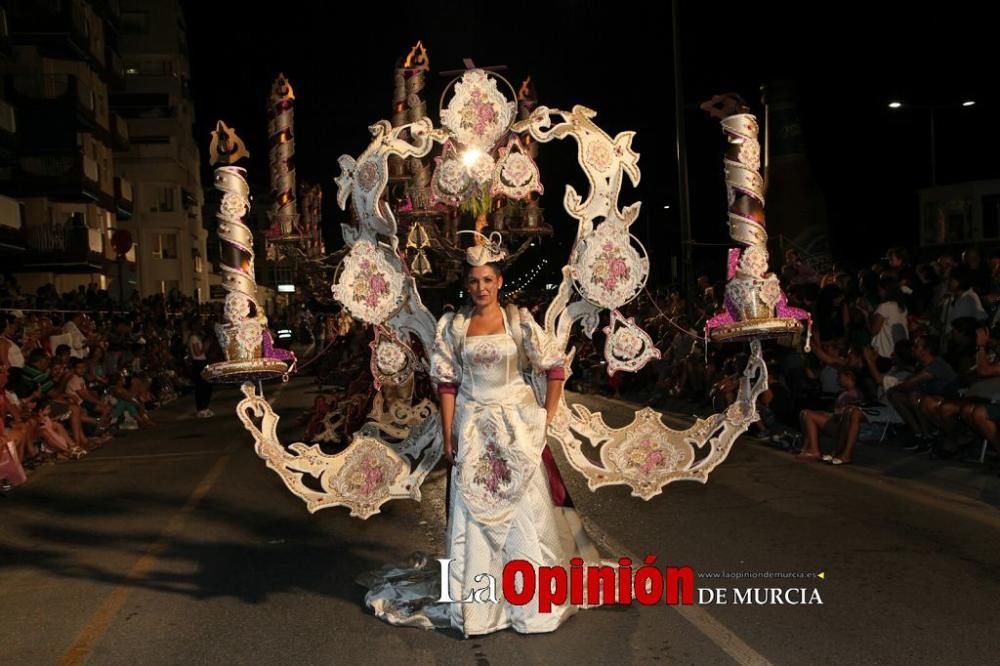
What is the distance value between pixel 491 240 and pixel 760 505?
4.19m

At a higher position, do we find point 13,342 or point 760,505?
point 13,342

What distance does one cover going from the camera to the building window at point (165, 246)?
54.2m

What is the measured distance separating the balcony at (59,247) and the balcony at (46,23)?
6.72 m

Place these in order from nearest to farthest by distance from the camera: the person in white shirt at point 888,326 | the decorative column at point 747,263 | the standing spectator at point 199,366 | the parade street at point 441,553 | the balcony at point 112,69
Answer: the parade street at point 441,553 < the decorative column at point 747,263 < the person in white shirt at point 888,326 < the standing spectator at point 199,366 < the balcony at point 112,69

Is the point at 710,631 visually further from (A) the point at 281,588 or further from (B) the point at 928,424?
(B) the point at 928,424

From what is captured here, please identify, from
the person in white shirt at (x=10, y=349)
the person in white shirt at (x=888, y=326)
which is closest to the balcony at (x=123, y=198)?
the person in white shirt at (x=10, y=349)

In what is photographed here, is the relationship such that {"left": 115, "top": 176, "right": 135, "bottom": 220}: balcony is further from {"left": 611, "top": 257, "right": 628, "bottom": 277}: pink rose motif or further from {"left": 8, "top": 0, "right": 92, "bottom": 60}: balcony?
{"left": 611, "top": 257, "right": 628, "bottom": 277}: pink rose motif

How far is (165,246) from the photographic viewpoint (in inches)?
2163

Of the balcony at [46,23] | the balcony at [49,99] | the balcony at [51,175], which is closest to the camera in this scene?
the balcony at [46,23]

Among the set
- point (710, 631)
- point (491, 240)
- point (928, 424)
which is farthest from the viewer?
point (928, 424)

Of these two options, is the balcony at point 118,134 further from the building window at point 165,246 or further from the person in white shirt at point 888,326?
the person in white shirt at point 888,326

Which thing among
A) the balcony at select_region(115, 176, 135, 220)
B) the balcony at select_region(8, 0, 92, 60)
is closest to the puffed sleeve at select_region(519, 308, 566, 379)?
the balcony at select_region(8, 0, 92, 60)

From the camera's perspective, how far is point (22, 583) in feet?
23.7

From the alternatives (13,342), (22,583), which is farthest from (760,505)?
(13,342)
